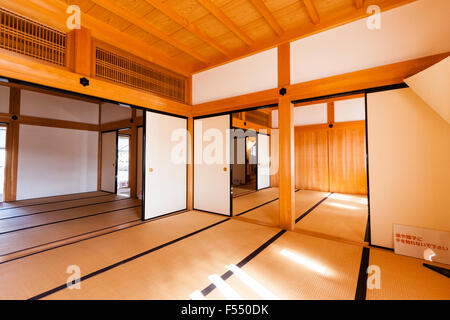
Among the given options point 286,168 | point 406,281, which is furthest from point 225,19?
point 406,281

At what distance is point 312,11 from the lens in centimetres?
255

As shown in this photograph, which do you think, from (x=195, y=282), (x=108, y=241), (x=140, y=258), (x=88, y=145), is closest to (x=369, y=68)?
(x=195, y=282)

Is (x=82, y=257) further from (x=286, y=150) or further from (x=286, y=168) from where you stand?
(x=286, y=150)

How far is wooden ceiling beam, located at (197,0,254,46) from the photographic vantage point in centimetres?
249

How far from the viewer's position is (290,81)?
303 centimetres

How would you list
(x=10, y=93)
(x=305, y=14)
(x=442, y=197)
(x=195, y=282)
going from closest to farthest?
1. (x=195, y=282)
2. (x=442, y=197)
3. (x=305, y=14)
4. (x=10, y=93)

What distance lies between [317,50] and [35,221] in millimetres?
5557

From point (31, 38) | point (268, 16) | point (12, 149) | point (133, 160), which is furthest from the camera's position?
point (133, 160)

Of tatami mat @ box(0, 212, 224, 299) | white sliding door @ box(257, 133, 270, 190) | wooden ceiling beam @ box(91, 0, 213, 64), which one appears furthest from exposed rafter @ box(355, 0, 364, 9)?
white sliding door @ box(257, 133, 270, 190)

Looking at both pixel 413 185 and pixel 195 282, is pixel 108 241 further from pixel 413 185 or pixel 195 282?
pixel 413 185

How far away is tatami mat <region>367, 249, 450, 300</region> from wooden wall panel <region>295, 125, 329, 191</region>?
4.52 metres

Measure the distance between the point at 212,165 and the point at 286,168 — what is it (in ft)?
5.24

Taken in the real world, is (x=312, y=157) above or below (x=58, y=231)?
above

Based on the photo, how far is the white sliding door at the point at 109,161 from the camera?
6.34 m
